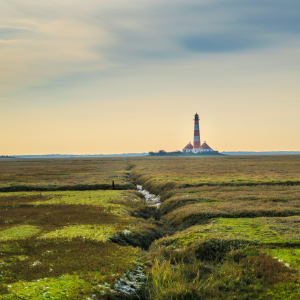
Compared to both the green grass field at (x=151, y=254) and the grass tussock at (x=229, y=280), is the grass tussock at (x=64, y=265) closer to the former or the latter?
the green grass field at (x=151, y=254)

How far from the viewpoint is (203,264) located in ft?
49.3

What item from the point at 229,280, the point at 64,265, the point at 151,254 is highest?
the point at 64,265

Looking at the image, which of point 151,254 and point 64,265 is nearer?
point 64,265

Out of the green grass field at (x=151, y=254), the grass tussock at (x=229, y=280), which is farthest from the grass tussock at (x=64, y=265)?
the grass tussock at (x=229, y=280)

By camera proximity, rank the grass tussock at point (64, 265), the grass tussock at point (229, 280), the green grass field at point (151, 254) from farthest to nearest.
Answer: the green grass field at point (151, 254) < the grass tussock at point (229, 280) < the grass tussock at point (64, 265)

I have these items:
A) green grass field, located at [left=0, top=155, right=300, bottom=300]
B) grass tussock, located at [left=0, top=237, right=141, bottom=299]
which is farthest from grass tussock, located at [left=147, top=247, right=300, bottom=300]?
grass tussock, located at [left=0, top=237, right=141, bottom=299]

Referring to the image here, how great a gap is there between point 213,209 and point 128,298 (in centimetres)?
1656

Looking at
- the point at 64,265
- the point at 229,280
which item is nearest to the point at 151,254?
the point at 229,280

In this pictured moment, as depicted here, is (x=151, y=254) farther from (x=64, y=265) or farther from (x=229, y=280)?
(x=64, y=265)

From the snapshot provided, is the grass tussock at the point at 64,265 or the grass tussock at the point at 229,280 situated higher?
the grass tussock at the point at 64,265

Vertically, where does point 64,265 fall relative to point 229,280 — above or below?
above

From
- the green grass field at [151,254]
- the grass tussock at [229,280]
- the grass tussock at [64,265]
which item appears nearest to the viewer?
the grass tussock at [64,265]

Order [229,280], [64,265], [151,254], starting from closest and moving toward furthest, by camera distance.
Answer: [229,280], [64,265], [151,254]

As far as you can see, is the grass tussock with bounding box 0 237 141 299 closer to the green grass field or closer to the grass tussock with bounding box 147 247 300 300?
the green grass field
